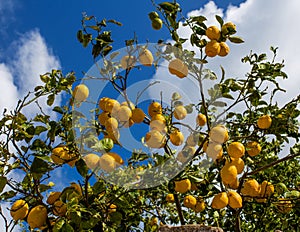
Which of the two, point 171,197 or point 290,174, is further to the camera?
point 290,174

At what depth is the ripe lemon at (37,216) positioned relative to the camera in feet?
5.74

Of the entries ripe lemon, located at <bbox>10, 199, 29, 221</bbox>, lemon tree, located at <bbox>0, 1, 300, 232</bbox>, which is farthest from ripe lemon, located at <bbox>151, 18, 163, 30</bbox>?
ripe lemon, located at <bbox>10, 199, 29, 221</bbox>

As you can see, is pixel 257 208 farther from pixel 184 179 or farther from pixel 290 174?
pixel 184 179

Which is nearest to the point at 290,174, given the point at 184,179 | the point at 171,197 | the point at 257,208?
the point at 257,208

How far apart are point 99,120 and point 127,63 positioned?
0.33m

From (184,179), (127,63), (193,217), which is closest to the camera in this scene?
(184,179)

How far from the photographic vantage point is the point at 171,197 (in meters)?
2.29

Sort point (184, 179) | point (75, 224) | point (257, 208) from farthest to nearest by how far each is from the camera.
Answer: point (257, 208), point (184, 179), point (75, 224)

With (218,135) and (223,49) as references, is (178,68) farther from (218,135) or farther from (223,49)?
(218,135)

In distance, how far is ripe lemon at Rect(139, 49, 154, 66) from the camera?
6.40 feet

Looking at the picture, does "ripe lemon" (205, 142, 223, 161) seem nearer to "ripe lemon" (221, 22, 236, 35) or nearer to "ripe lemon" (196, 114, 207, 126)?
"ripe lemon" (196, 114, 207, 126)

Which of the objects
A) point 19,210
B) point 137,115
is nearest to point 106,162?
point 137,115

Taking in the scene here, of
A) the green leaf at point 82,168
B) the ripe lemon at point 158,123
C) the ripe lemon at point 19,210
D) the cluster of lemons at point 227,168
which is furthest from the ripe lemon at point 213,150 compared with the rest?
the ripe lemon at point 19,210

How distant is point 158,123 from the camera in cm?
185
